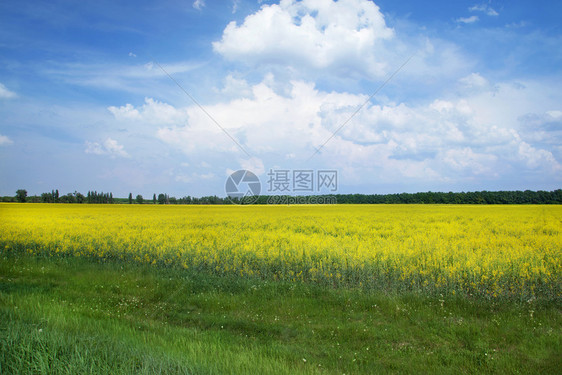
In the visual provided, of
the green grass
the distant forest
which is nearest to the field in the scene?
the green grass

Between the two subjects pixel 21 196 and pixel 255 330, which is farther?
pixel 21 196

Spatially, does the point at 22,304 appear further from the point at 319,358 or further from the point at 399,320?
the point at 399,320

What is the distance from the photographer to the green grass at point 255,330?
3.67 m

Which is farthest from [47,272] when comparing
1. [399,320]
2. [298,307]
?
[399,320]

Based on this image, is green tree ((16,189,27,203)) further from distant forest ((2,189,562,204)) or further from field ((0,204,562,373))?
field ((0,204,562,373))

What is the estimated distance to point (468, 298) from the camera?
771 centimetres

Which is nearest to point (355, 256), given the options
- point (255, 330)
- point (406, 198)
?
point (255, 330)

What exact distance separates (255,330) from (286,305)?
130 cm

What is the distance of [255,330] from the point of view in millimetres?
6469

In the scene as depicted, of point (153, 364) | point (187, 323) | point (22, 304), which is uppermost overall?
point (153, 364)

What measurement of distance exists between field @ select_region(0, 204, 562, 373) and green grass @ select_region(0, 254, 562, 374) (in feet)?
0.11

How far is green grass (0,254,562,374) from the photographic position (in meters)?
3.67

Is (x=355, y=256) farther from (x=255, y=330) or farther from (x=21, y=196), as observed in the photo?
(x=21, y=196)

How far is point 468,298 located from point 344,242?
200 inches
